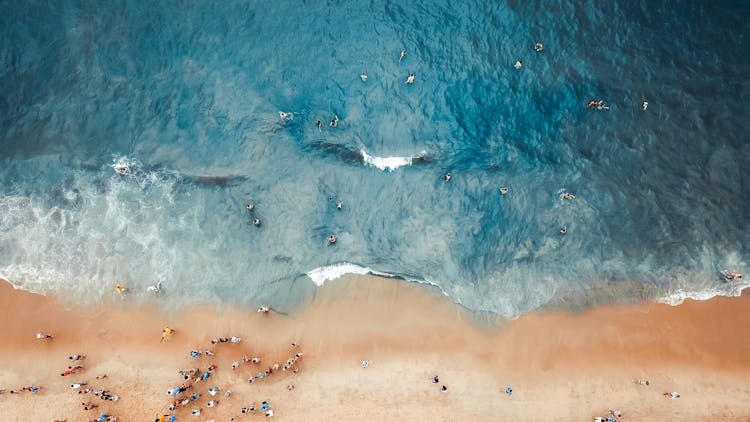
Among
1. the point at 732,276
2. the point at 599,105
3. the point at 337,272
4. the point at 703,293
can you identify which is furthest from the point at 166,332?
the point at 732,276

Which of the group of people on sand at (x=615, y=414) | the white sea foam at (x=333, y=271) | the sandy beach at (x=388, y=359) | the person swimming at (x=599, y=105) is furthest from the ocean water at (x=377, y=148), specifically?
the group of people on sand at (x=615, y=414)

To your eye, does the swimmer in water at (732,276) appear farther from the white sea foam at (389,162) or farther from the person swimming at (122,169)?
the person swimming at (122,169)

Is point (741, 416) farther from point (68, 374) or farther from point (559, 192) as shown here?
point (68, 374)

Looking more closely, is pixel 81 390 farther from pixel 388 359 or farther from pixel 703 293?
pixel 703 293

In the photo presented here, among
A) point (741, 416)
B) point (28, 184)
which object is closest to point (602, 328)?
point (741, 416)

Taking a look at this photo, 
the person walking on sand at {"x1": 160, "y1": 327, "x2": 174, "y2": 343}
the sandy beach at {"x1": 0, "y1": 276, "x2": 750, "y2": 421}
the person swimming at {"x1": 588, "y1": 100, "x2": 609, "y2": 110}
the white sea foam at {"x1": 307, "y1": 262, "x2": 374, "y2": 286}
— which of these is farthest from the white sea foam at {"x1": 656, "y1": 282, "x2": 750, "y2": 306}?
the person walking on sand at {"x1": 160, "y1": 327, "x2": 174, "y2": 343}

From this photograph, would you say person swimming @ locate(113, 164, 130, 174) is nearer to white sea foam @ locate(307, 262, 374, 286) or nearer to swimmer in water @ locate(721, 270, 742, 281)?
white sea foam @ locate(307, 262, 374, 286)
